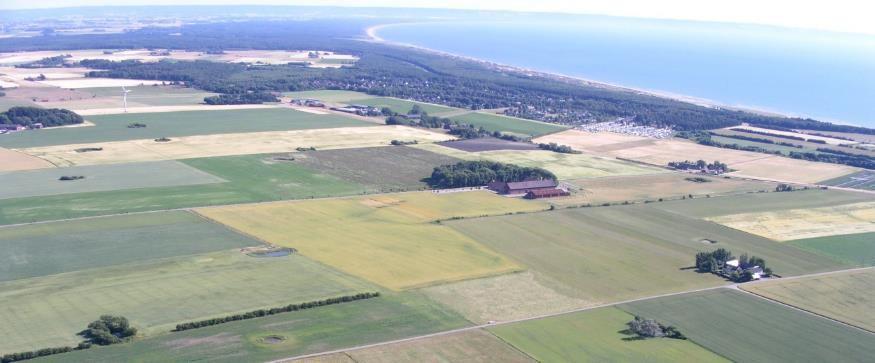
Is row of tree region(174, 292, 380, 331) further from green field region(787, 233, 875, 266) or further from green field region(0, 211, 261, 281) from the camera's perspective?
green field region(787, 233, 875, 266)

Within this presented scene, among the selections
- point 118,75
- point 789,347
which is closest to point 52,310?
point 789,347

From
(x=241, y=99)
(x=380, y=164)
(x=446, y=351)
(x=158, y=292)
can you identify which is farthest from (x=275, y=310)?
(x=241, y=99)

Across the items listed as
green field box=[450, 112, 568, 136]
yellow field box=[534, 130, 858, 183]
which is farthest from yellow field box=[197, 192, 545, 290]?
green field box=[450, 112, 568, 136]

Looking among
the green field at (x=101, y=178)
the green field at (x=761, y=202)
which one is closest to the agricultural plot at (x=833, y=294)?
the green field at (x=761, y=202)

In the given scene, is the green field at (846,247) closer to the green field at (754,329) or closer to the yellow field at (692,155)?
the green field at (754,329)

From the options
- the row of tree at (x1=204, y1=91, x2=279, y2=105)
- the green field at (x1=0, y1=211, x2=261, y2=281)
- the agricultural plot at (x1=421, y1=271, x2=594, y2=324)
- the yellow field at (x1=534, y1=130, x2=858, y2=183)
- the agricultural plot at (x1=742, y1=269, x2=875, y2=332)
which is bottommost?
the green field at (x1=0, y1=211, x2=261, y2=281)

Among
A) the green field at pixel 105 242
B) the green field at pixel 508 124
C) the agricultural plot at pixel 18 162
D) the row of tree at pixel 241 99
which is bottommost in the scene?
the agricultural plot at pixel 18 162
